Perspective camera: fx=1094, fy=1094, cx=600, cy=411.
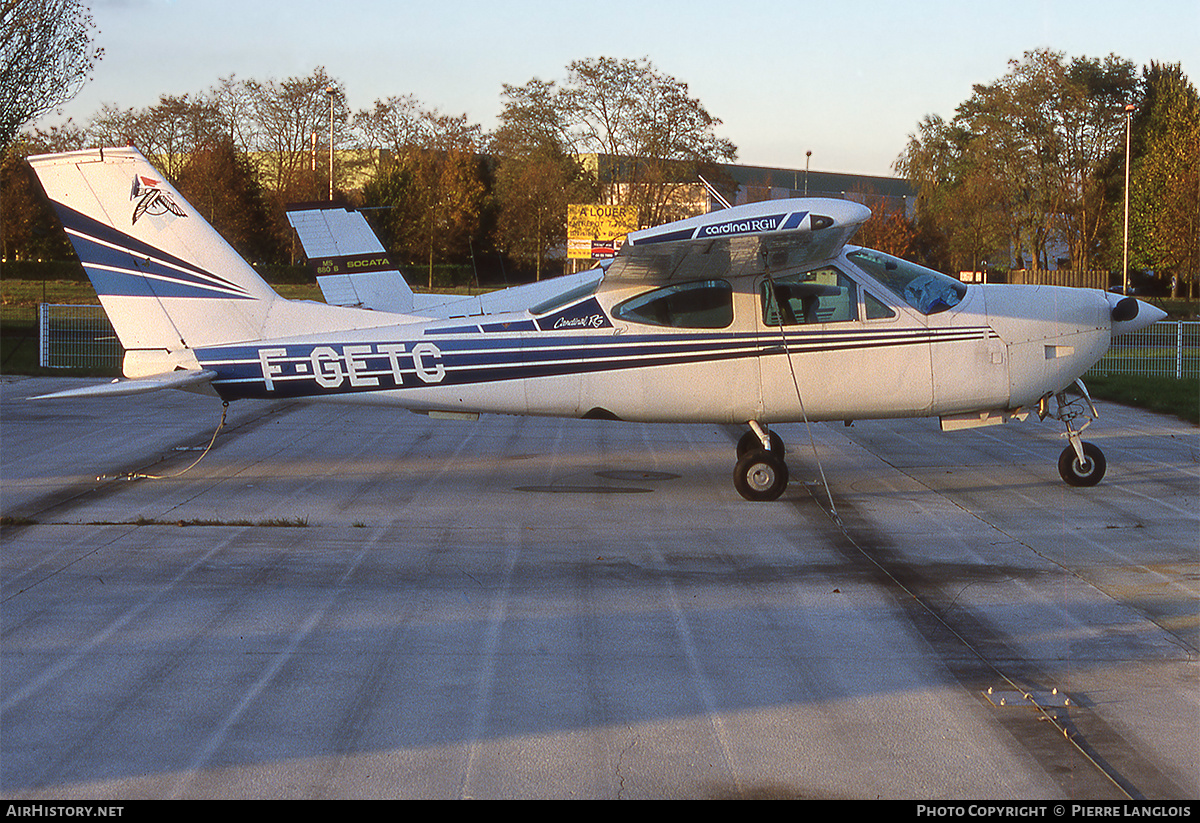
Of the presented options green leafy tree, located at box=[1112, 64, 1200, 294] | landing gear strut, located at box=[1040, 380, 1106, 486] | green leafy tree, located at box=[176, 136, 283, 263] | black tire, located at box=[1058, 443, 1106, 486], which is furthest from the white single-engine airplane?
green leafy tree, located at box=[176, 136, 283, 263]

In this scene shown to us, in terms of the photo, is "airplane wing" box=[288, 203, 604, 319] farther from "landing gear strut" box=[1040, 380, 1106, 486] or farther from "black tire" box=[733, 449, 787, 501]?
"landing gear strut" box=[1040, 380, 1106, 486]

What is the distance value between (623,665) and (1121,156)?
182 feet

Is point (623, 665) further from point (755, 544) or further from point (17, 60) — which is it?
point (17, 60)

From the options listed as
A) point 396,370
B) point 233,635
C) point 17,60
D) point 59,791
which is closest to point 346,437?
point 396,370

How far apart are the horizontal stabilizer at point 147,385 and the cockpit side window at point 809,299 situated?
504cm

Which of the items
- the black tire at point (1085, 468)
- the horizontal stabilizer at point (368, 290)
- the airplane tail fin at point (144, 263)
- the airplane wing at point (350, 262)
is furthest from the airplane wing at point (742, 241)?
the horizontal stabilizer at point (368, 290)

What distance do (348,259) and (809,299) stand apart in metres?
11.9

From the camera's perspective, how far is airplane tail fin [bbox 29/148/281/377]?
9852mm

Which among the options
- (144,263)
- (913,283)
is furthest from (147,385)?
(913,283)

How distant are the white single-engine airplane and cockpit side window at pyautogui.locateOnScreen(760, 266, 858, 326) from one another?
1 cm

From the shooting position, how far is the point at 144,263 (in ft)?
32.8

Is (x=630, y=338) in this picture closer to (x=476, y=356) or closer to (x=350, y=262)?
(x=476, y=356)

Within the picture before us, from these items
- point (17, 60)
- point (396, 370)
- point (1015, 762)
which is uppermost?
point (17, 60)

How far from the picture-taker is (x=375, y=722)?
15.1 feet
